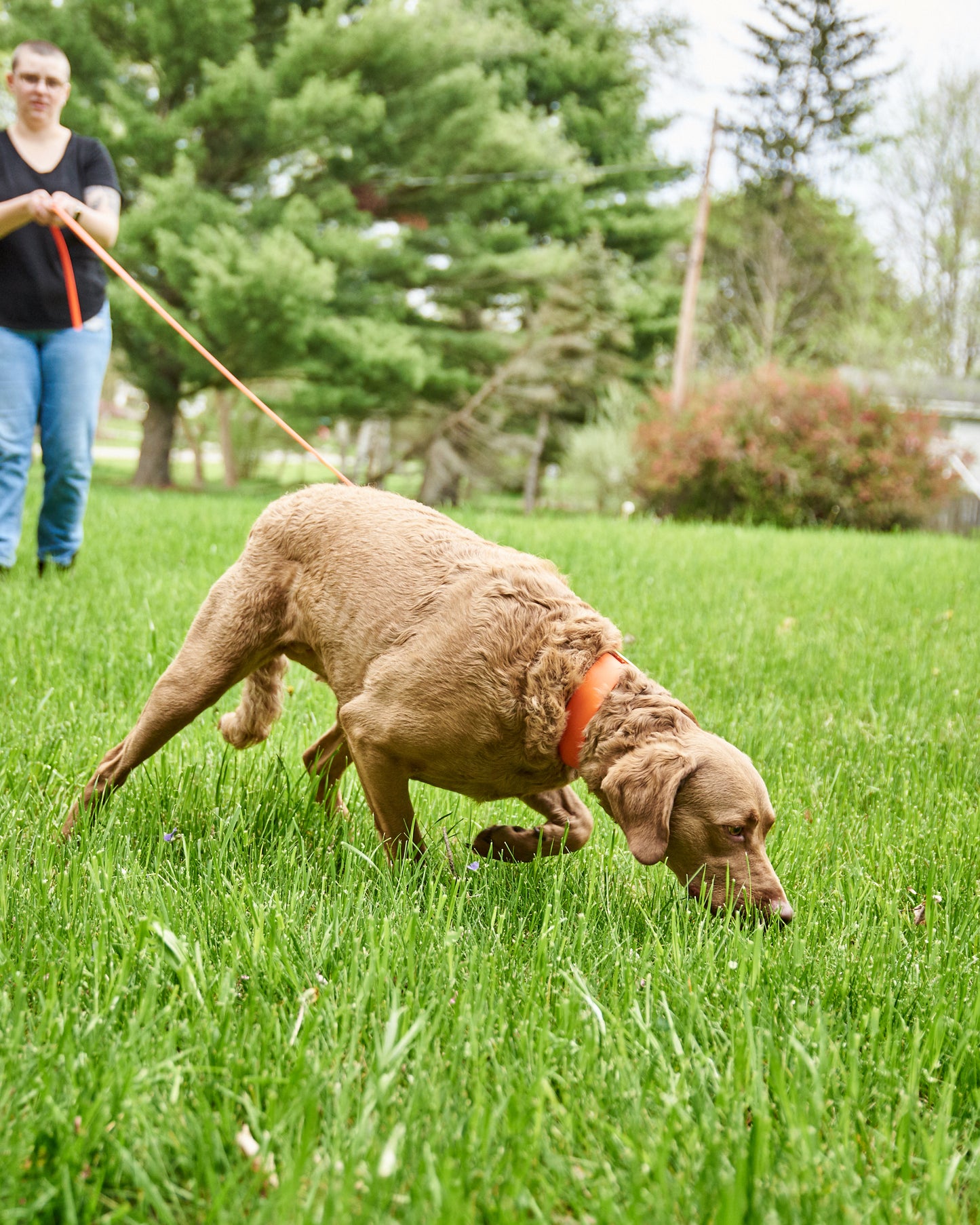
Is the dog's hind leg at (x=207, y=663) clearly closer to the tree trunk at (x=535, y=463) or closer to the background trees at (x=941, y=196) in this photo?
the tree trunk at (x=535, y=463)

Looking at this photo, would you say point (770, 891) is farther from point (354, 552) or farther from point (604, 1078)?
point (354, 552)

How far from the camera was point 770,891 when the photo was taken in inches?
96.6

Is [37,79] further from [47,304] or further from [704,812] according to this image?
[704,812]

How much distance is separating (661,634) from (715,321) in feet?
104

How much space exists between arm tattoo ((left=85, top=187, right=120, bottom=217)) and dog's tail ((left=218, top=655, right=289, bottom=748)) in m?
2.94

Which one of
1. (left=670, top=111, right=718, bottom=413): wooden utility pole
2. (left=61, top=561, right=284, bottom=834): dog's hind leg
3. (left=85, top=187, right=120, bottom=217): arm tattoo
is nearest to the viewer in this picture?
(left=61, top=561, right=284, bottom=834): dog's hind leg

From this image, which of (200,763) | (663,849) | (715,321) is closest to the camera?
(663,849)

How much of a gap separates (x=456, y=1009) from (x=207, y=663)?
1381mm

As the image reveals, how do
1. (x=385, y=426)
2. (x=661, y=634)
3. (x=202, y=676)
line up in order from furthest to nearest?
(x=385, y=426) → (x=661, y=634) → (x=202, y=676)

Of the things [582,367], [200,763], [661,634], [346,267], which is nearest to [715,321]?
[582,367]

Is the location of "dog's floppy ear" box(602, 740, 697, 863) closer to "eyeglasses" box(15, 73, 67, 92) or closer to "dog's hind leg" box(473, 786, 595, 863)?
"dog's hind leg" box(473, 786, 595, 863)

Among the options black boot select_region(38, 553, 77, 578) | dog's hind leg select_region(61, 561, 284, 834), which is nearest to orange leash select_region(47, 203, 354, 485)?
dog's hind leg select_region(61, 561, 284, 834)

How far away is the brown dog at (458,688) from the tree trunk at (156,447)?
1674 centimetres

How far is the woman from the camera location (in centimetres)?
497
